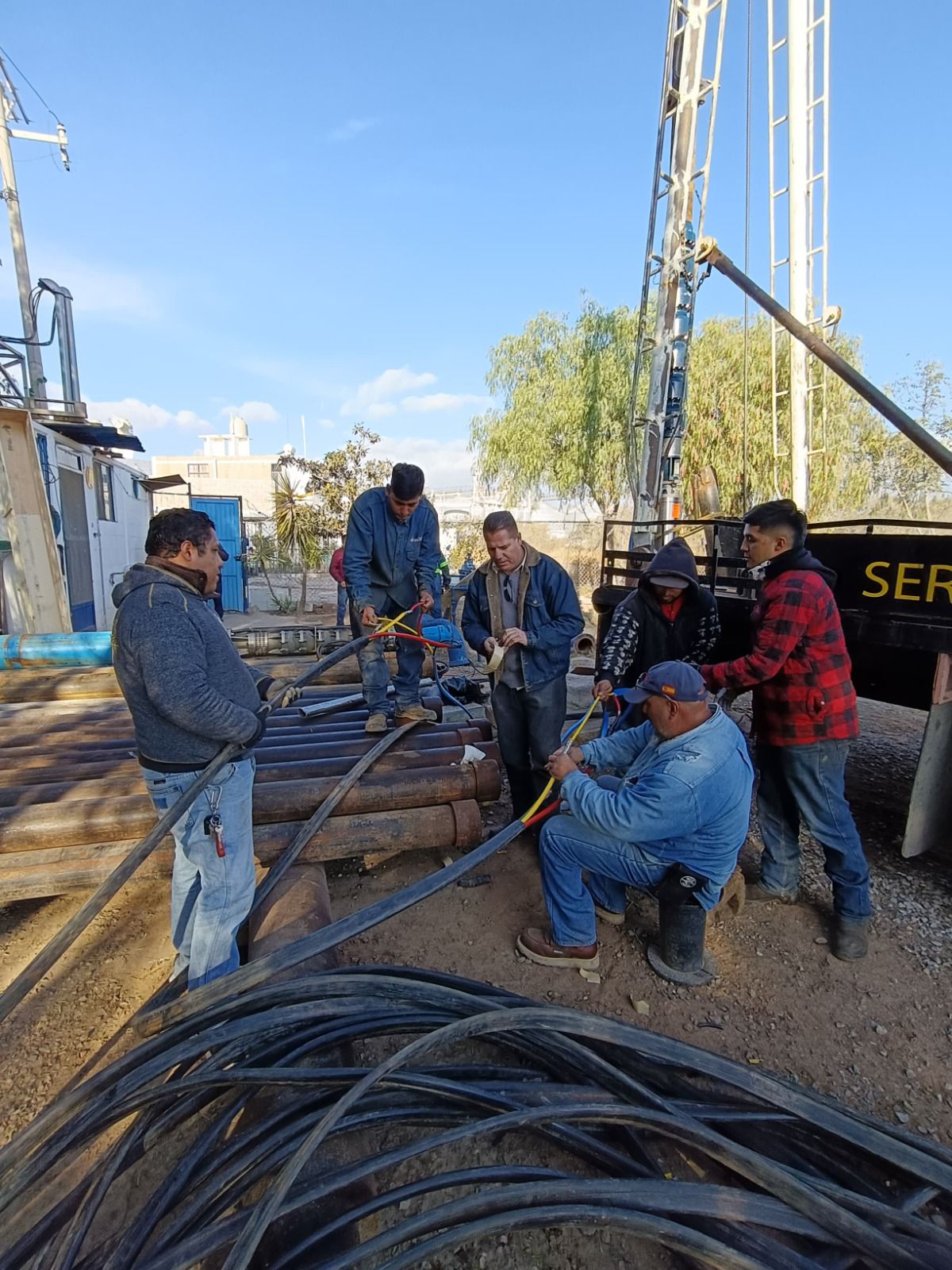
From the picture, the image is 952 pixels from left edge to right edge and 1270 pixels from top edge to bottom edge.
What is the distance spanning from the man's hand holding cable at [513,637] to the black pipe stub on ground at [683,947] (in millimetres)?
1434

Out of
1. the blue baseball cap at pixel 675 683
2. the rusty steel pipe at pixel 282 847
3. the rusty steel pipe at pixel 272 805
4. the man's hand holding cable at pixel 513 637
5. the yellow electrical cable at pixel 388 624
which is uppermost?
the yellow electrical cable at pixel 388 624

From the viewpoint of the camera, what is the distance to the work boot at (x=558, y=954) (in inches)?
109

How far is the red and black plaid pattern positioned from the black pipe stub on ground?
0.96m

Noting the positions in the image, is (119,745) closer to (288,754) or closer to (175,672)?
(288,754)

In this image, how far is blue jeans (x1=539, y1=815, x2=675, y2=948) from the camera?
2.60m

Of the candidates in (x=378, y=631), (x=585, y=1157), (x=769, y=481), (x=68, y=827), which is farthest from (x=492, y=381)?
(x=585, y=1157)

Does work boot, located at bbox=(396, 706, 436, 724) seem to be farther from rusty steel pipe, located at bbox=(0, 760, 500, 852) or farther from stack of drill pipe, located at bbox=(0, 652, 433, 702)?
stack of drill pipe, located at bbox=(0, 652, 433, 702)

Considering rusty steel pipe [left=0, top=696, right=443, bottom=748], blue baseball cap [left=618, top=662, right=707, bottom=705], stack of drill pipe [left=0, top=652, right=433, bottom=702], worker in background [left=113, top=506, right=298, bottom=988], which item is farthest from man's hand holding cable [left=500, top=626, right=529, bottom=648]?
stack of drill pipe [left=0, top=652, right=433, bottom=702]

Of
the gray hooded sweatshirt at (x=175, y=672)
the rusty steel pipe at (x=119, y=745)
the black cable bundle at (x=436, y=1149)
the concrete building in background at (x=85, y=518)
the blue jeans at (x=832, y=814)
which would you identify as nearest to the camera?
the black cable bundle at (x=436, y=1149)

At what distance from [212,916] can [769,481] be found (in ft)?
54.1

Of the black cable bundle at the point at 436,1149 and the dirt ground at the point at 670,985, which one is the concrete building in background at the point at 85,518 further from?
the black cable bundle at the point at 436,1149

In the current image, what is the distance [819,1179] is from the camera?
162 centimetres

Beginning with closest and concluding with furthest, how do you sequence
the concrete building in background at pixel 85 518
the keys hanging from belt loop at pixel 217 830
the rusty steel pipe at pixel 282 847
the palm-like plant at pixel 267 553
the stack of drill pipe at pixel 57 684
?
the keys hanging from belt loop at pixel 217 830
the rusty steel pipe at pixel 282 847
the stack of drill pipe at pixel 57 684
the concrete building in background at pixel 85 518
the palm-like plant at pixel 267 553

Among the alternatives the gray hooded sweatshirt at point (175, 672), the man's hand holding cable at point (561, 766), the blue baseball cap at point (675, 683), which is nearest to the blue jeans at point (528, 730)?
the man's hand holding cable at point (561, 766)
